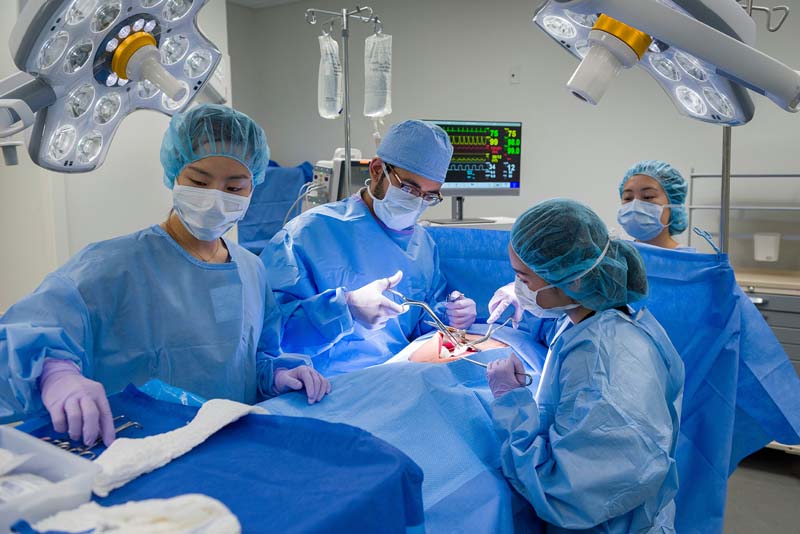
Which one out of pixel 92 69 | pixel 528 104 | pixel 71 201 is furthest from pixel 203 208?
pixel 528 104

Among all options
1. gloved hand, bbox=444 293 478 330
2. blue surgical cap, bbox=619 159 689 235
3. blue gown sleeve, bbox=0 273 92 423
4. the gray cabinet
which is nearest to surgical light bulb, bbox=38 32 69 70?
blue gown sleeve, bbox=0 273 92 423

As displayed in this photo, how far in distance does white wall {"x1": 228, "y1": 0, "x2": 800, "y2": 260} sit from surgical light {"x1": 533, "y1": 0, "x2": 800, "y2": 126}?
3056 mm

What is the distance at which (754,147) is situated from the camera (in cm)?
401

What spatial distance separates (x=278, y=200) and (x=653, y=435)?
3485mm

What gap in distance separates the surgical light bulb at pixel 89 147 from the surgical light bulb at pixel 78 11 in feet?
1.01

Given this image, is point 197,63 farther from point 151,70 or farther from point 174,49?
point 151,70

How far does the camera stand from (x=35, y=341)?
109cm

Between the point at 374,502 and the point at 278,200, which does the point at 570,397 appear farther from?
the point at 278,200

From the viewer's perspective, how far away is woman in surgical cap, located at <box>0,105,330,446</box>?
4.29ft

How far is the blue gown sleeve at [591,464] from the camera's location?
47.3 inches

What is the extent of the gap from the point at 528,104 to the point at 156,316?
390cm

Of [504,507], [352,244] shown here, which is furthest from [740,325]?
[352,244]

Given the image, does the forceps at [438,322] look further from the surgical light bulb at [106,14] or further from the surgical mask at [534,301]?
the surgical light bulb at [106,14]

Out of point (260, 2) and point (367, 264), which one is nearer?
point (367, 264)
